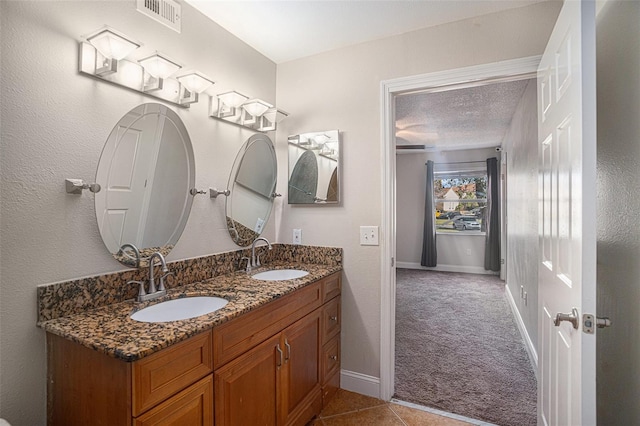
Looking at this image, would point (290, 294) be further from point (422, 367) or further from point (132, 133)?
point (422, 367)

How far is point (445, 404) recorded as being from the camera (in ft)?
6.75

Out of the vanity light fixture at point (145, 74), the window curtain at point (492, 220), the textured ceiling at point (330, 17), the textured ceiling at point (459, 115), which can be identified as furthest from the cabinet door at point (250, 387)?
the window curtain at point (492, 220)

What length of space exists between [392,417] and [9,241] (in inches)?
80.3

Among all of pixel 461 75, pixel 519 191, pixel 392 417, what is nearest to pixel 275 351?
pixel 392 417

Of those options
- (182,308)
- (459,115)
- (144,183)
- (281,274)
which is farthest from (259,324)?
(459,115)

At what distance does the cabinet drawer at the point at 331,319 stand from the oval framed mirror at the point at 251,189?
2.25ft

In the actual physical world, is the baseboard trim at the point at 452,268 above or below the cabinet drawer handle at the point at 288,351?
below

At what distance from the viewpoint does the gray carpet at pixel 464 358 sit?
207 cm

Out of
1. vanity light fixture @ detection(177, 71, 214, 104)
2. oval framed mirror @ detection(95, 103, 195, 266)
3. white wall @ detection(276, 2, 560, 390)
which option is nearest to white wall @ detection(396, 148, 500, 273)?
white wall @ detection(276, 2, 560, 390)

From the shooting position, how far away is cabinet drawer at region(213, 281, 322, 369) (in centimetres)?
125

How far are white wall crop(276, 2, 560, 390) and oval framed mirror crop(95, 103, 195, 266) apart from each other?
891 mm

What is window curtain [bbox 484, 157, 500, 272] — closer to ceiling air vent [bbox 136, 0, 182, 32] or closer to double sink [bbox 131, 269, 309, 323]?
double sink [bbox 131, 269, 309, 323]

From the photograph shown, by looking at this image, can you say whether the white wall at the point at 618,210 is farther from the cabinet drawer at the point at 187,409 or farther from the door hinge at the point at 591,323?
the cabinet drawer at the point at 187,409

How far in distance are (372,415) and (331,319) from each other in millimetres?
597
